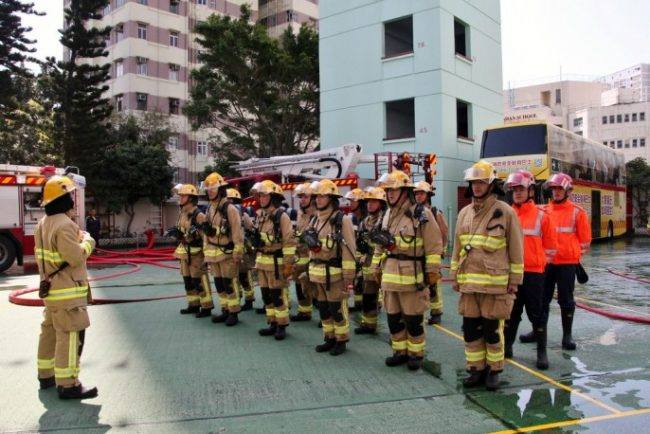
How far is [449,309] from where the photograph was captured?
7.98 m

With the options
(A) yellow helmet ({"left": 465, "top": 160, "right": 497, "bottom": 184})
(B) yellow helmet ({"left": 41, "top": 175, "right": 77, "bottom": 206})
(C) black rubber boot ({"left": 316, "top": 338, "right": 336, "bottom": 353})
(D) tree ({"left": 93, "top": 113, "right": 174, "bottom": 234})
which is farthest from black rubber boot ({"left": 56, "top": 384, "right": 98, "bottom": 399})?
(D) tree ({"left": 93, "top": 113, "right": 174, "bottom": 234})

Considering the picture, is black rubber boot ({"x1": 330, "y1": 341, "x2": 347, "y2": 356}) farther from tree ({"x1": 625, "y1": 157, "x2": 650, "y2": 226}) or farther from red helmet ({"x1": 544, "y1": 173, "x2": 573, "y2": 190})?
tree ({"x1": 625, "y1": 157, "x2": 650, "y2": 226})

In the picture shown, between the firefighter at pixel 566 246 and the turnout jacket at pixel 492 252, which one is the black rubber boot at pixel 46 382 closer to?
the turnout jacket at pixel 492 252

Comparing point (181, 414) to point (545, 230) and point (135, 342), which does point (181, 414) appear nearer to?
point (135, 342)

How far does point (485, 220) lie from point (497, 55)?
2035cm

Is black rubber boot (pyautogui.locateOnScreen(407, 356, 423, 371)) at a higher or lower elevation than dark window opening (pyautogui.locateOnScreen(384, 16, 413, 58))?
lower

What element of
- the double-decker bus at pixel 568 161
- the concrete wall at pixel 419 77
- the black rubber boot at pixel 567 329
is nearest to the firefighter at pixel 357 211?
the black rubber boot at pixel 567 329

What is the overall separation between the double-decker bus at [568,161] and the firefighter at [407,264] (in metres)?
11.4

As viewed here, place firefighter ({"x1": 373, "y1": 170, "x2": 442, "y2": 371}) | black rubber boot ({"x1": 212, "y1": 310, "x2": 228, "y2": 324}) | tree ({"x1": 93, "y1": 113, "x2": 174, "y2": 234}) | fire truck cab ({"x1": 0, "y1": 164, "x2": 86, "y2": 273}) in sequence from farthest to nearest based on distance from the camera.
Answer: tree ({"x1": 93, "y1": 113, "x2": 174, "y2": 234}), fire truck cab ({"x1": 0, "y1": 164, "x2": 86, "y2": 273}), black rubber boot ({"x1": 212, "y1": 310, "x2": 228, "y2": 324}), firefighter ({"x1": 373, "y1": 170, "x2": 442, "y2": 371})

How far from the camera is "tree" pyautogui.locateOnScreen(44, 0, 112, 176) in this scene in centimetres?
2658

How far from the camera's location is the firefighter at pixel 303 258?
6.86 metres

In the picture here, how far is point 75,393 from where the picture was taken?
4.41m

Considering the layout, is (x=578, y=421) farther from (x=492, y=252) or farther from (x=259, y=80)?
(x=259, y=80)

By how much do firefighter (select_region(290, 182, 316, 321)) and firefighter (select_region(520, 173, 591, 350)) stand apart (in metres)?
2.82
